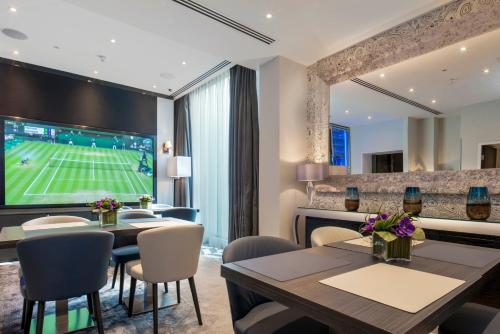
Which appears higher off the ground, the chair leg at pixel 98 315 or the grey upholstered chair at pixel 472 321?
the grey upholstered chair at pixel 472 321

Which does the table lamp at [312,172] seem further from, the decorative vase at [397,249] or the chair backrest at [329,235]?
the decorative vase at [397,249]

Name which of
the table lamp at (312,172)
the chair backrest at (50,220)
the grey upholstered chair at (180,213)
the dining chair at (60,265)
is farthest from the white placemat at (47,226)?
the table lamp at (312,172)

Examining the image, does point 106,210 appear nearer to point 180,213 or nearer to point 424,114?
point 180,213

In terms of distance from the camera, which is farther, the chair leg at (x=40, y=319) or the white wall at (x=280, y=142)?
the white wall at (x=280, y=142)

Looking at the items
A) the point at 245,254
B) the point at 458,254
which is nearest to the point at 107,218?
the point at 245,254

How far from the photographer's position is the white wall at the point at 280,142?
3.79 m

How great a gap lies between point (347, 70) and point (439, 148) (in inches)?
56.8

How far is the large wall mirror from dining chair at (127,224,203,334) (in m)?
2.27

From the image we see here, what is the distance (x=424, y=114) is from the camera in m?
3.06

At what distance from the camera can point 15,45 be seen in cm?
425

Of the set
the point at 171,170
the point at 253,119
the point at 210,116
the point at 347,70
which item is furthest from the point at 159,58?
the point at 347,70

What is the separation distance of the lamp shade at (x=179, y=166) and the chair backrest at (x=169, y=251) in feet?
11.7

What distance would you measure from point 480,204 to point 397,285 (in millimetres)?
1820

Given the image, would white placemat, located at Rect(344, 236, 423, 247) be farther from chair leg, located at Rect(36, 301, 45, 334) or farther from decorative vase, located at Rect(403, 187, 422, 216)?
chair leg, located at Rect(36, 301, 45, 334)
